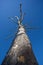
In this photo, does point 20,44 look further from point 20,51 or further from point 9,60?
point 9,60

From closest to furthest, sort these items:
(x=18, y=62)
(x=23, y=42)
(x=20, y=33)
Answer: (x=18, y=62) → (x=23, y=42) → (x=20, y=33)

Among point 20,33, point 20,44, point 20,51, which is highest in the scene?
point 20,33

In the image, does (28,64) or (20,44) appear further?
(20,44)

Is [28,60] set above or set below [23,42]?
below

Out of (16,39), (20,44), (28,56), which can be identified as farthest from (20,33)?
(28,56)

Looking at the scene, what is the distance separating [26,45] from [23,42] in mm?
258

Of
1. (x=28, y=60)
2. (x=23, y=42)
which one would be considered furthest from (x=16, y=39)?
(x=28, y=60)

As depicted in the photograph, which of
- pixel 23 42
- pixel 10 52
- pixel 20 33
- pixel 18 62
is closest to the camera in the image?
pixel 18 62

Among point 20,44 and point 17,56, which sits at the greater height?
point 20,44

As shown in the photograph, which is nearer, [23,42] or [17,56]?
[17,56]

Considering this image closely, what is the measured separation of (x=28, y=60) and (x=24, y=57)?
0.18 m

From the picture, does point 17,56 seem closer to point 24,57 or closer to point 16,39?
point 24,57

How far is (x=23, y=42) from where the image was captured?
685 cm

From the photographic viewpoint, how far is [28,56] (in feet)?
20.4
